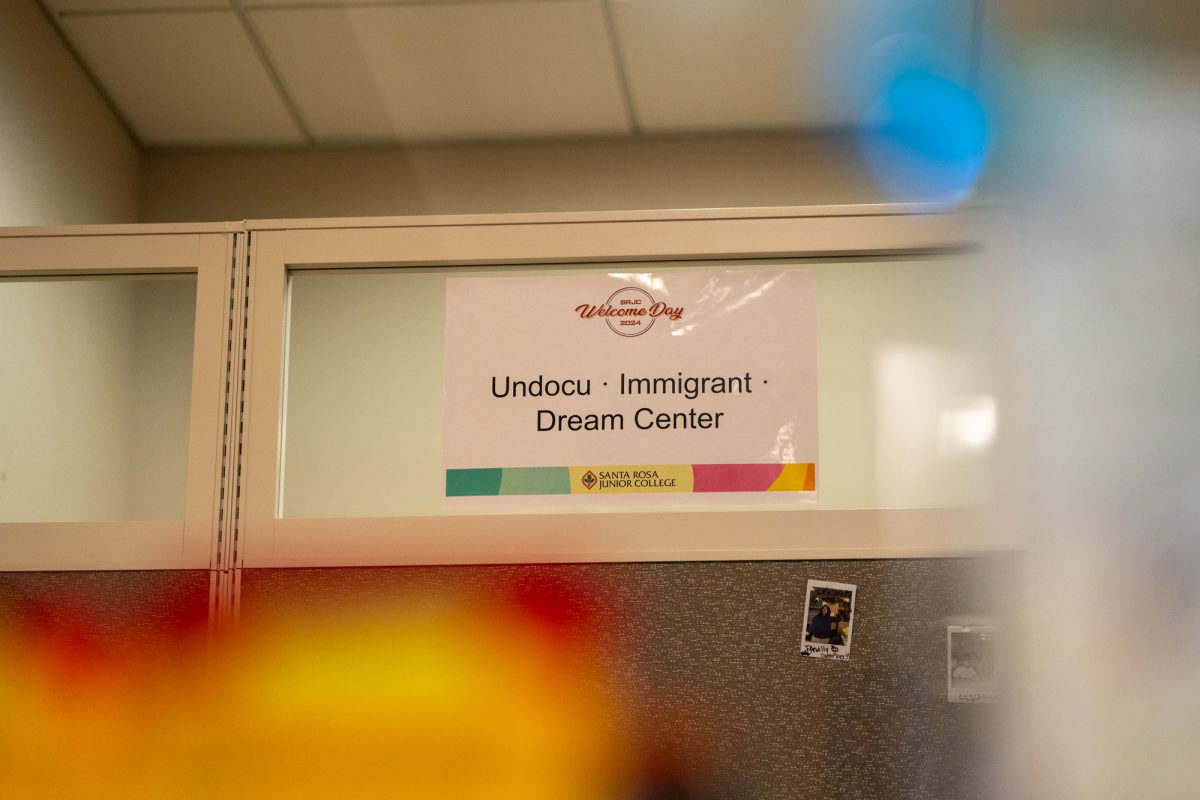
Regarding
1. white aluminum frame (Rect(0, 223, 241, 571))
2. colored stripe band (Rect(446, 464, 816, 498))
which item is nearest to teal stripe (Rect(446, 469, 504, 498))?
colored stripe band (Rect(446, 464, 816, 498))

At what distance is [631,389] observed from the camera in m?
1.10

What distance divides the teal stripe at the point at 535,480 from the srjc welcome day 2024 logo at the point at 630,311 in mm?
152

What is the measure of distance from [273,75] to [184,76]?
21cm

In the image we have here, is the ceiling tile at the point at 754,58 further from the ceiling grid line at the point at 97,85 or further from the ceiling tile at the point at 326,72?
the ceiling grid line at the point at 97,85

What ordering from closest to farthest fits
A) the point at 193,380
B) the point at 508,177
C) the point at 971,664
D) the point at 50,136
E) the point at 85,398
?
the point at 971,664 → the point at 193,380 → the point at 85,398 → the point at 50,136 → the point at 508,177

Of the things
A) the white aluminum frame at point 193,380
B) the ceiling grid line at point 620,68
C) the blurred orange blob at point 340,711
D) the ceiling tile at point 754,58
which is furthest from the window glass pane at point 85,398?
the ceiling tile at point 754,58

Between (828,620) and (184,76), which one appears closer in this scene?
(828,620)

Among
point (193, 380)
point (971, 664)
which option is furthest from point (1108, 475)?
point (193, 380)

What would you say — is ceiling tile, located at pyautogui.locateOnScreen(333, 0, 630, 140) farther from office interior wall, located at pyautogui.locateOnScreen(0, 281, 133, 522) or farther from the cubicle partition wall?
the cubicle partition wall

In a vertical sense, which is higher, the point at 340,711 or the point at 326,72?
the point at 326,72

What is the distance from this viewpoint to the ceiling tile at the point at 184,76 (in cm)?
249

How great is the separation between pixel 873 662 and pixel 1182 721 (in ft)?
0.84

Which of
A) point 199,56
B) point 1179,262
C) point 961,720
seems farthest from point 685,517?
point 199,56

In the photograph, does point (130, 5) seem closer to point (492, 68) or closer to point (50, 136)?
point (50, 136)
